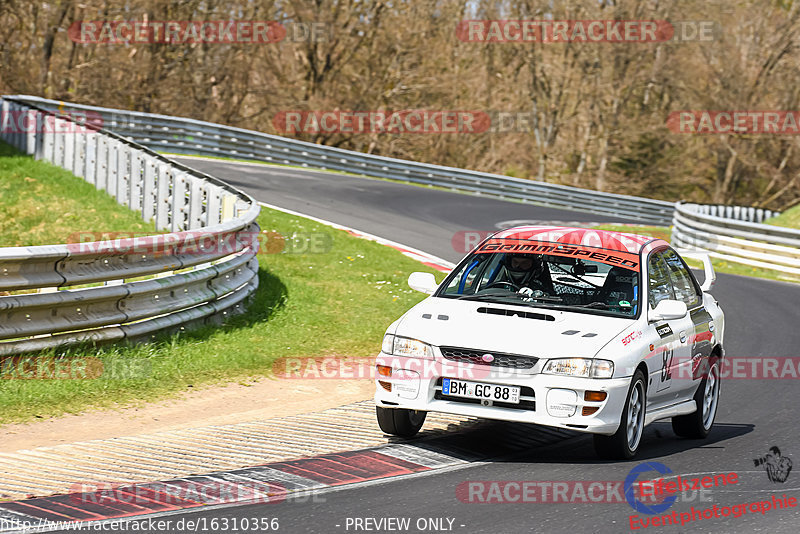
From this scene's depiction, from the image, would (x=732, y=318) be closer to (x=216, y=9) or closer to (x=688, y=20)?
(x=216, y=9)

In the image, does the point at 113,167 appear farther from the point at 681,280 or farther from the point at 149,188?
the point at 681,280

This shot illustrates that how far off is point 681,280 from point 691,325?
488 millimetres

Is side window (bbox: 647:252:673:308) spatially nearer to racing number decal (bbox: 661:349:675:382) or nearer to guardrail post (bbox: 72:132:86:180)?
racing number decal (bbox: 661:349:675:382)

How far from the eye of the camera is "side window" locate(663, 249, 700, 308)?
28.5 feet

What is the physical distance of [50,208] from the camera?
56.1 ft

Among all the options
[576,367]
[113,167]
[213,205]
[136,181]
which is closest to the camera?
[576,367]

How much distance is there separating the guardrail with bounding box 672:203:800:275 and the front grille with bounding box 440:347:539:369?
16.8 metres

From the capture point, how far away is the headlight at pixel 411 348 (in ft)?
23.7

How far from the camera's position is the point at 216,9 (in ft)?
142

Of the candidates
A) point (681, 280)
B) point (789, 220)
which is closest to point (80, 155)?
point (681, 280)

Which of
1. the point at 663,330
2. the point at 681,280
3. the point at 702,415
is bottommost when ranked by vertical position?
the point at 702,415

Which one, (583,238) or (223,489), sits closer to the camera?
(223,489)

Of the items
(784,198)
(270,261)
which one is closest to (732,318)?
(270,261)

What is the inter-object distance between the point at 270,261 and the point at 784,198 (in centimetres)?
4336
